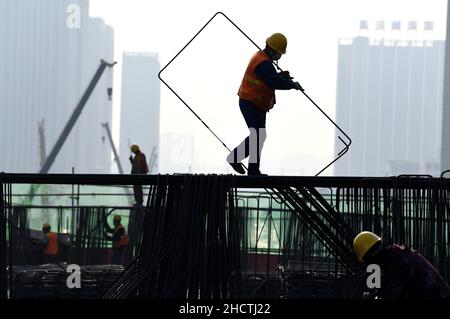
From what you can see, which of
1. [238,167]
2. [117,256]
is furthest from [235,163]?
[117,256]

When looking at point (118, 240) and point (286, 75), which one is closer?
point (286, 75)

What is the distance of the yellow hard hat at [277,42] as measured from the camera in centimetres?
1449

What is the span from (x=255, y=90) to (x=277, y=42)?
0.66 meters

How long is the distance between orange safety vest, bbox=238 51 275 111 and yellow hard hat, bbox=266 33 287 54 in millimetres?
157

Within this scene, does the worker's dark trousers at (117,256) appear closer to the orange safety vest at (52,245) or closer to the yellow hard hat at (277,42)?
the orange safety vest at (52,245)

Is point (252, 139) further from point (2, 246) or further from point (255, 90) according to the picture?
point (2, 246)

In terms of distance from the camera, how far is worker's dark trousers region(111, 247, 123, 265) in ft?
76.7

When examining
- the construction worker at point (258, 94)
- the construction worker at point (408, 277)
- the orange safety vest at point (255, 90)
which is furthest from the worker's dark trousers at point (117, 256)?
the construction worker at point (408, 277)

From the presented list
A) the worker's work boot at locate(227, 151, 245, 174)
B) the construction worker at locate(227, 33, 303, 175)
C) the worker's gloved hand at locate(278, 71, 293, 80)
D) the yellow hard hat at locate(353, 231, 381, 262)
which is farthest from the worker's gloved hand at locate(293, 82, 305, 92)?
the yellow hard hat at locate(353, 231, 381, 262)

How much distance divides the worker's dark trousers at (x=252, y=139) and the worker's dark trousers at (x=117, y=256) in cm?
897

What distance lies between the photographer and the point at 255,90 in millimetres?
14609

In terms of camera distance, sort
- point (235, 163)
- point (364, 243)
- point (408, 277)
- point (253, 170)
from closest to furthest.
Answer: point (408, 277)
point (364, 243)
point (253, 170)
point (235, 163)

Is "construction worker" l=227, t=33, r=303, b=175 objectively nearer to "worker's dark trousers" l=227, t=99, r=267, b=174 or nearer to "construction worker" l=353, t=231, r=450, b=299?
"worker's dark trousers" l=227, t=99, r=267, b=174
